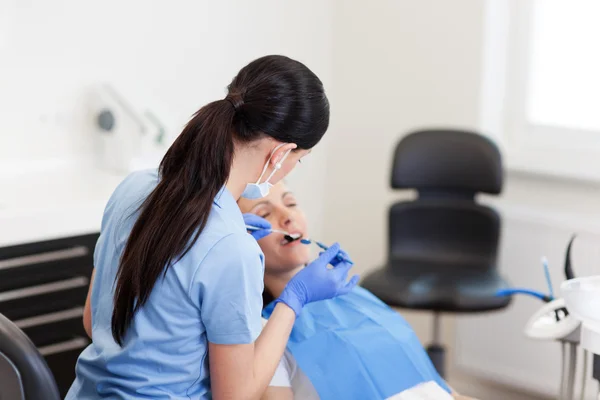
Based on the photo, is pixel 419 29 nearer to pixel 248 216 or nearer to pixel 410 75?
pixel 410 75

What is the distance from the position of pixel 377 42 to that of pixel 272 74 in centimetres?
190

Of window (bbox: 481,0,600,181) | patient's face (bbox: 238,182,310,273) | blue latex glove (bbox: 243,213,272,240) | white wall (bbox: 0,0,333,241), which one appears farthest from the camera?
window (bbox: 481,0,600,181)

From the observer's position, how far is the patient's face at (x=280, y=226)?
6.14 ft

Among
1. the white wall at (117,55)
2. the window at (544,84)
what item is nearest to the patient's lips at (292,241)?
the white wall at (117,55)

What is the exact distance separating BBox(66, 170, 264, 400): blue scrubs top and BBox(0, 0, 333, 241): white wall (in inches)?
48.7

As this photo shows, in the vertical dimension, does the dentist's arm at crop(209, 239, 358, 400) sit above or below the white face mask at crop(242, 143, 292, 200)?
below

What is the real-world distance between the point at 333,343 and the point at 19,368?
0.73 meters

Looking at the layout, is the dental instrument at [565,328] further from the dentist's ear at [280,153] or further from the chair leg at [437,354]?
the chair leg at [437,354]

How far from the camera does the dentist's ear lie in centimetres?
140

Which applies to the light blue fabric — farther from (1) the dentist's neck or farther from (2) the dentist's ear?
(2) the dentist's ear

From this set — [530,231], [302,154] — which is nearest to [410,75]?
[530,231]

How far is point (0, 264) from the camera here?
212 cm

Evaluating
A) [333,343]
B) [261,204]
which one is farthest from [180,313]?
[261,204]

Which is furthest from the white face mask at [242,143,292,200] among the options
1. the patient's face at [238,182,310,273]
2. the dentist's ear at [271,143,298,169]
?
the patient's face at [238,182,310,273]
